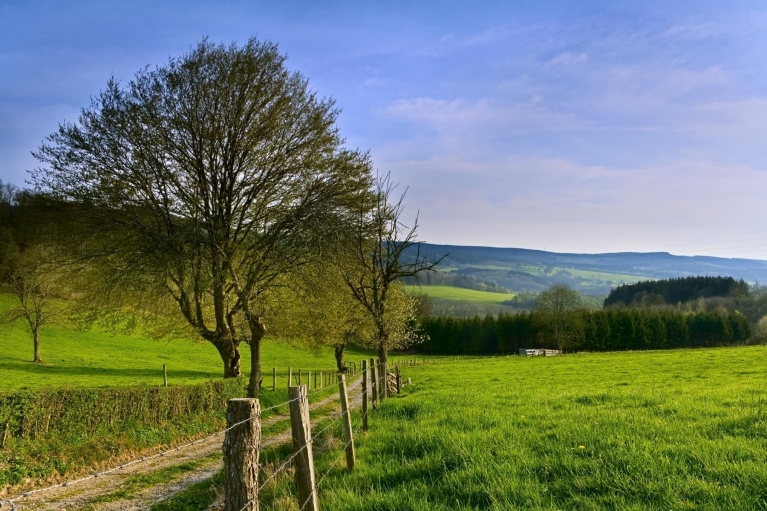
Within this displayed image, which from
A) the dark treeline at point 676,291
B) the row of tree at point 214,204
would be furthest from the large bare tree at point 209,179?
the dark treeline at point 676,291

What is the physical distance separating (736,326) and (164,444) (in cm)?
10400

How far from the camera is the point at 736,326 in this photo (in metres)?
92.6

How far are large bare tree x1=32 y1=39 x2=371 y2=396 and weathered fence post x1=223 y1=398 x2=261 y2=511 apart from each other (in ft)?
49.1

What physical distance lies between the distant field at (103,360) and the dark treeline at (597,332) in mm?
35360

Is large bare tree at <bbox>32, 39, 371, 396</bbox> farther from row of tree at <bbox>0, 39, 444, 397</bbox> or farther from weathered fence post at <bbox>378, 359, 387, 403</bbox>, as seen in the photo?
weathered fence post at <bbox>378, 359, 387, 403</bbox>

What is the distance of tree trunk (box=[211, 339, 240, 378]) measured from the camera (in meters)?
23.4

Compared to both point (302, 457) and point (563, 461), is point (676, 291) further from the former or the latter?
point (302, 457)

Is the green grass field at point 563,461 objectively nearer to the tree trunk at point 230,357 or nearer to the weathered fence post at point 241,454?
the weathered fence post at point 241,454

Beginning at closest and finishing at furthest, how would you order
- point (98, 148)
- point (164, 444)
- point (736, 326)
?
point (164, 444) → point (98, 148) → point (736, 326)

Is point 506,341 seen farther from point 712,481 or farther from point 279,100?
point 712,481

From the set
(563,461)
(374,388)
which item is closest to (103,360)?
(374,388)

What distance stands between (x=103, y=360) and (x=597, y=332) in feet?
245

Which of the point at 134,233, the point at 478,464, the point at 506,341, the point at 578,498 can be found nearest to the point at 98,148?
the point at 134,233

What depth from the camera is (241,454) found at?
184 inches
